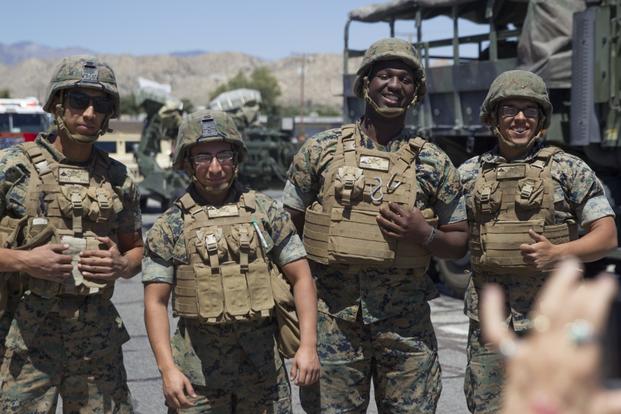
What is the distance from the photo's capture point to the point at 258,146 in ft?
59.1

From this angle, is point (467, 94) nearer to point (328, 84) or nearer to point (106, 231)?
point (106, 231)

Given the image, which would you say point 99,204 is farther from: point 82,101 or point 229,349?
point 229,349

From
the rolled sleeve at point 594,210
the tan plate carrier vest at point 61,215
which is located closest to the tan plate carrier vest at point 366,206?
the rolled sleeve at point 594,210

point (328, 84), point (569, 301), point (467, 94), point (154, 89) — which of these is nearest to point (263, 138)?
point (154, 89)

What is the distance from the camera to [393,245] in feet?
12.0

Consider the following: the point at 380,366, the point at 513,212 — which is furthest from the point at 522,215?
the point at 380,366

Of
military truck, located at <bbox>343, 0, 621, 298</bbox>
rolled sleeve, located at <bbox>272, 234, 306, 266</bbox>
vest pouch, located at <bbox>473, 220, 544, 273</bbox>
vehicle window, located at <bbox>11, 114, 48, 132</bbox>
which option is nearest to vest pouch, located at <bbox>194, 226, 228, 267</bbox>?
rolled sleeve, located at <bbox>272, 234, 306, 266</bbox>

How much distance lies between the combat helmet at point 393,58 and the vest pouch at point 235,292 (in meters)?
0.88

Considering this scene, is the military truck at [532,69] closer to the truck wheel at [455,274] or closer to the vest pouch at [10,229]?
the truck wheel at [455,274]

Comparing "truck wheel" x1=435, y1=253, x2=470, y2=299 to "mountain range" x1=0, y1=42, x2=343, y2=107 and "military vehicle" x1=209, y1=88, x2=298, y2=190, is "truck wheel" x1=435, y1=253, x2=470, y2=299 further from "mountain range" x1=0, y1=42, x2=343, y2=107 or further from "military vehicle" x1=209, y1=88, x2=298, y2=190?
"mountain range" x1=0, y1=42, x2=343, y2=107

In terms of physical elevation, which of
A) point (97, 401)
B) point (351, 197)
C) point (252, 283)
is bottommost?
point (97, 401)

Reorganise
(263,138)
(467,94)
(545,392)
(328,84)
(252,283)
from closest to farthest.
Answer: (545,392) → (252,283) → (467,94) → (263,138) → (328,84)

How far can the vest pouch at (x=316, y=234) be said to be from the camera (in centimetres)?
373

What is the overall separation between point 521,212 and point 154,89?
13668mm
